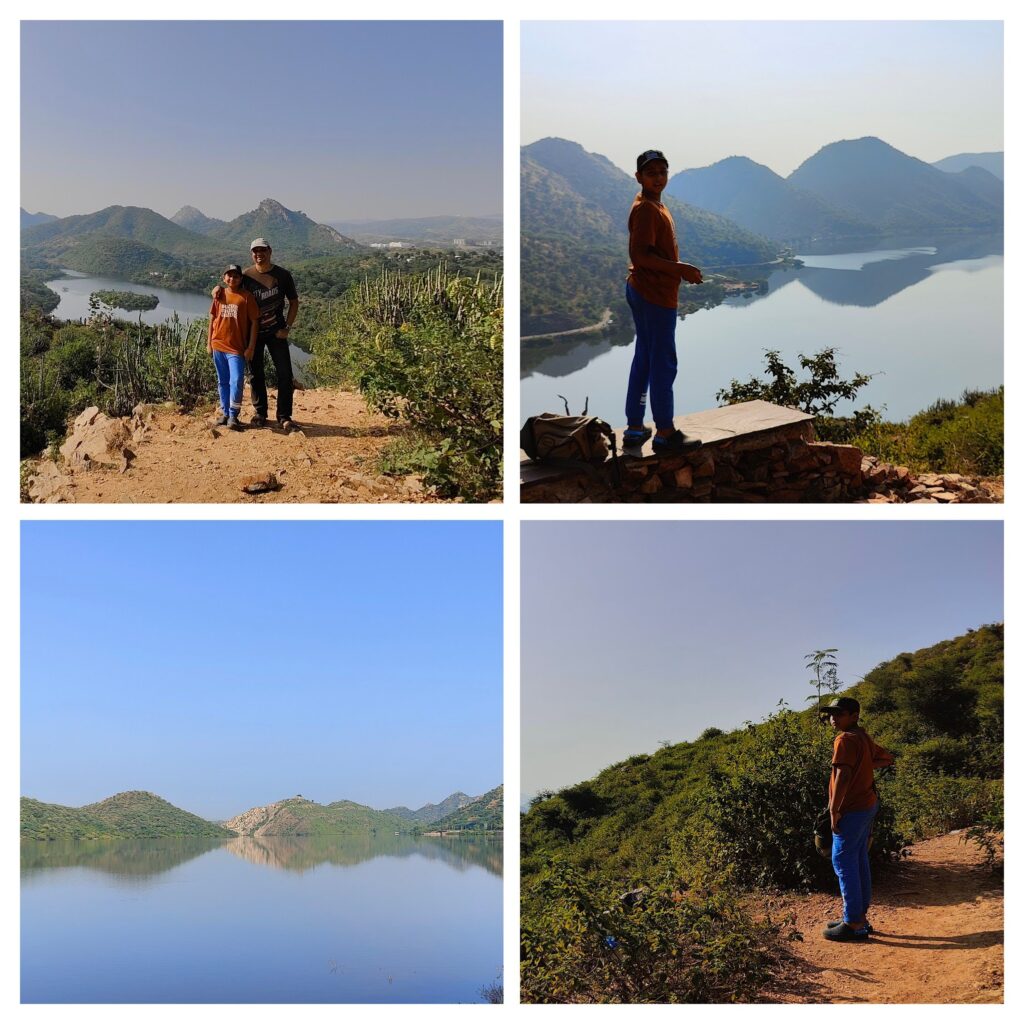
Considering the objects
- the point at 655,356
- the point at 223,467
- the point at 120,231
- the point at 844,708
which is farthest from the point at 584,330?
the point at 120,231

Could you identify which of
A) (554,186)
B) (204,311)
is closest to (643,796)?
(554,186)

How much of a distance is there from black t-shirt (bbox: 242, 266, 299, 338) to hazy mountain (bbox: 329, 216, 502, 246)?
213cm

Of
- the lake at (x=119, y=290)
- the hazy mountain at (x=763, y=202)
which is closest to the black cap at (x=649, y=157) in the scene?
the hazy mountain at (x=763, y=202)

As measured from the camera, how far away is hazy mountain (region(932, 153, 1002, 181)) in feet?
20.2

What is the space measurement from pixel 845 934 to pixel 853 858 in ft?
1.47

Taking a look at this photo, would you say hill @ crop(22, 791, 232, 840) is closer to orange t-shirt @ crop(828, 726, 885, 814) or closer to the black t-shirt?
the black t-shirt

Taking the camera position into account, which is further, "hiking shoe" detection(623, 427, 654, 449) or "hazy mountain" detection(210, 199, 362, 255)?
"hazy mountain" detection(210, 199, 362, 255)

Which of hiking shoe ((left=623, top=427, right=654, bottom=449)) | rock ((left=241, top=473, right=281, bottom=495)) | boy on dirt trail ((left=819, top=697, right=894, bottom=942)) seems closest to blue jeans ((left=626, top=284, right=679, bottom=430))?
hiking shoe ((left=623, top=427, right=654, bottom=449))

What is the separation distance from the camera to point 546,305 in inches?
245

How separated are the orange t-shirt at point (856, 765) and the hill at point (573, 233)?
9.63 ft

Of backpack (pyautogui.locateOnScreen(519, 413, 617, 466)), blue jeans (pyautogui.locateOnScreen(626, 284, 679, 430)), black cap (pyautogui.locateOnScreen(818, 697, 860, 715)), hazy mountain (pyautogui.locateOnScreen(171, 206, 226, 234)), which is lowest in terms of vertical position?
black cap (pyautogui.locateOnScreen(818, 697, 860, 715))

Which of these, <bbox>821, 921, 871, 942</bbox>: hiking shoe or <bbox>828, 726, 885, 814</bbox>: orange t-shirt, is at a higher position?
<bbox>828, 726, 885, 814</bbox>: orange t-shirt

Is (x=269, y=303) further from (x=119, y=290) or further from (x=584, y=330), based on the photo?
(x=119, y=290)

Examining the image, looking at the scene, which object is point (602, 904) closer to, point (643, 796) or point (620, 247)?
point (643, 796)
